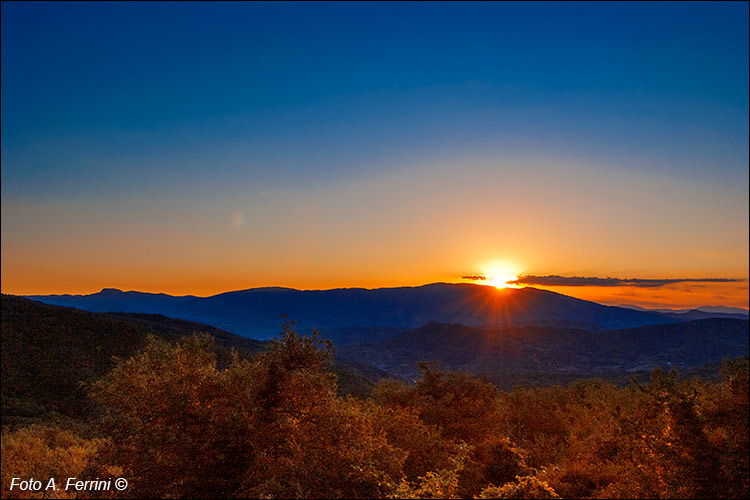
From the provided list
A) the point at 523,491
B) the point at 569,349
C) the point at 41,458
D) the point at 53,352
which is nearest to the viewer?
the point at 523,491

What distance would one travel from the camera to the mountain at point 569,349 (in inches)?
5655

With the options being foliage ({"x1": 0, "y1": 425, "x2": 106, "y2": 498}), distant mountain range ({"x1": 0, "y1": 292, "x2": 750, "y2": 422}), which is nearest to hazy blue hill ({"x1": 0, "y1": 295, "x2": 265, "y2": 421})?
distant mountain range ({"x1": 0, "y1": 292, "x2": 750, "y2": 422})

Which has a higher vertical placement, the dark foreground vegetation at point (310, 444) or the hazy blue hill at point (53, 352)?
the dark foreground vegetation at point (310, 444)

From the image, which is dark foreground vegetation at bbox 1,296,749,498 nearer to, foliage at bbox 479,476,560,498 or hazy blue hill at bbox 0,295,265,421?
foliage at bbox 479,476,560,498

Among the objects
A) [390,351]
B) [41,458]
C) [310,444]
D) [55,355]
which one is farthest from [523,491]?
[390,351]

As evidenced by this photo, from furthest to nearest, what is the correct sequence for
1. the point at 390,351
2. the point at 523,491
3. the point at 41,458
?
the point at 390,351 → the point at 41,458 → the point at 523,491

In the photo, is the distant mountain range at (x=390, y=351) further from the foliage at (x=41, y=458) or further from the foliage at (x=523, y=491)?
the foliage at (x=41, y=458)

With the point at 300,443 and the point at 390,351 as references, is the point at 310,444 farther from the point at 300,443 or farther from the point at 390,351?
the point at 390,351

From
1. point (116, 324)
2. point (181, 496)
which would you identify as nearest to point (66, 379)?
point (116, 324)

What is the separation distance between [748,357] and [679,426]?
3238mm

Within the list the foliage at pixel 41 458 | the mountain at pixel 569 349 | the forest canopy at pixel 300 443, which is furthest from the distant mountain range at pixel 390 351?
the foliage at pixel 41 458

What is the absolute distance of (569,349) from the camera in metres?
165

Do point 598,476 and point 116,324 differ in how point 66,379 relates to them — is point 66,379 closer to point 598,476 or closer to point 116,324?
point 116,324

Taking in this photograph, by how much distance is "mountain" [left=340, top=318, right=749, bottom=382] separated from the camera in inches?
5655
